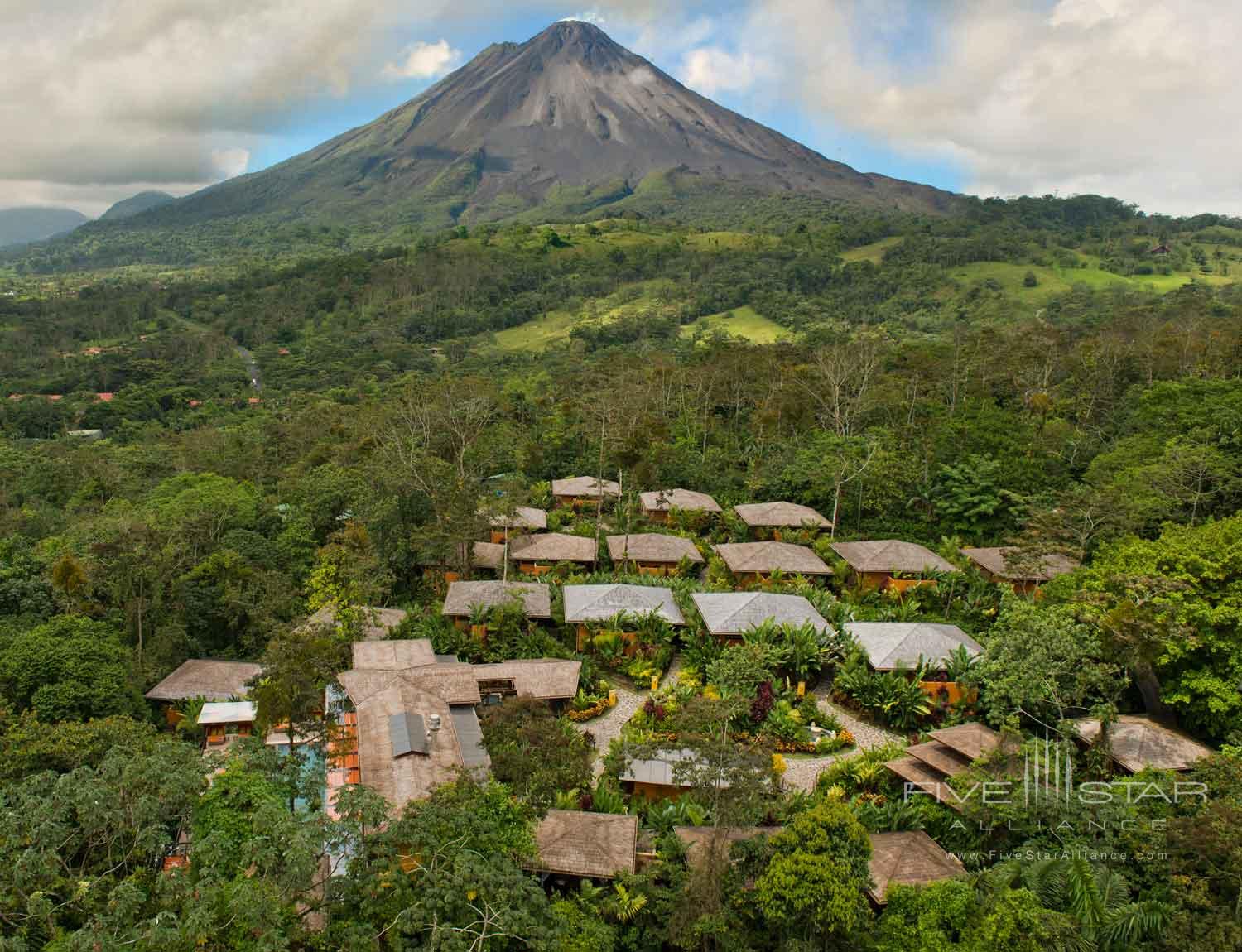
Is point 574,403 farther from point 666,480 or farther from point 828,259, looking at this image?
point 828,259

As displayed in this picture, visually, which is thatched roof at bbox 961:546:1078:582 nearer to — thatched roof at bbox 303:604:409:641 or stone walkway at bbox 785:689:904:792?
stone walkway at bbox 785:689:904:792

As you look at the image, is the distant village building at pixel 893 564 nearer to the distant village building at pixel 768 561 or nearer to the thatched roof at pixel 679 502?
the distant village building at pixel 768 561

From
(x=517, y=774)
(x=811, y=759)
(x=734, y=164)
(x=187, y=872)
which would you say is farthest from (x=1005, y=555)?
(x=734, y=164)

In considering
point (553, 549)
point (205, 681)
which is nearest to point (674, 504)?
point (553, 549)

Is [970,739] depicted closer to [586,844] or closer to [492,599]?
[586,844]

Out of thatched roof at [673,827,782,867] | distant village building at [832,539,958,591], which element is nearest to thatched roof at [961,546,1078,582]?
distant village building at [832,539,958,591]

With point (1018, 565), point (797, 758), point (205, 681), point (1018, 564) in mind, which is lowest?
point (797, 758)
